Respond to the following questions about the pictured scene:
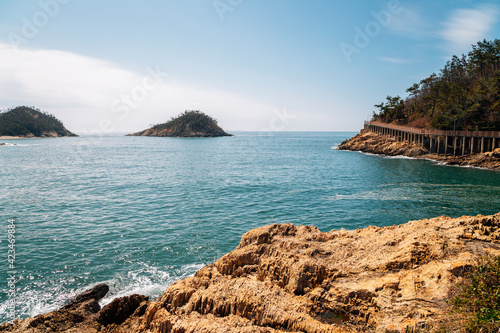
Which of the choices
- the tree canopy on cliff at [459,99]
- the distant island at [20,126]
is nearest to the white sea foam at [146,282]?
the tree canopy on cliff at [459,99]

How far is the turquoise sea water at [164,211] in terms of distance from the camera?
16.1 meters

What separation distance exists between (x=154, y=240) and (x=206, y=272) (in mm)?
10696

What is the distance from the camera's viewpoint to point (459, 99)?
67.6 m

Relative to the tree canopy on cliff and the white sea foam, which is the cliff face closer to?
the white sea foam

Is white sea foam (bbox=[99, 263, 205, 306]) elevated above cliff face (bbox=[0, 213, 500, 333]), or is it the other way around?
cliff face (bbox=[0, 213, 500, 333])

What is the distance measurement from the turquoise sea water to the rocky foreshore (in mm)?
5330

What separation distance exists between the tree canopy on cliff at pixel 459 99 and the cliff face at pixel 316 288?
204 ft

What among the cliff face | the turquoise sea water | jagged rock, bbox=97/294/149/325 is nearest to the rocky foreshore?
the turquoise sea water

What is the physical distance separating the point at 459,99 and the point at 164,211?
72547 millimetres

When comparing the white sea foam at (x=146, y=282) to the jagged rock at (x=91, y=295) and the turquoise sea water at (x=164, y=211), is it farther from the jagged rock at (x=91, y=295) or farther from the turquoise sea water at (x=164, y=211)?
the jagged rock at (x=91, y=295)

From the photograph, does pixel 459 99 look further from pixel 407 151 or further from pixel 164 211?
pixel 164 211

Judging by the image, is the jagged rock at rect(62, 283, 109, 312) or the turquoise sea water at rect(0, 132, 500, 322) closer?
the jagged rock at rect(62, 283, 109, 312)

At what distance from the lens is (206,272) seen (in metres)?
11.1

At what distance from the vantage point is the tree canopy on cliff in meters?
60.7
